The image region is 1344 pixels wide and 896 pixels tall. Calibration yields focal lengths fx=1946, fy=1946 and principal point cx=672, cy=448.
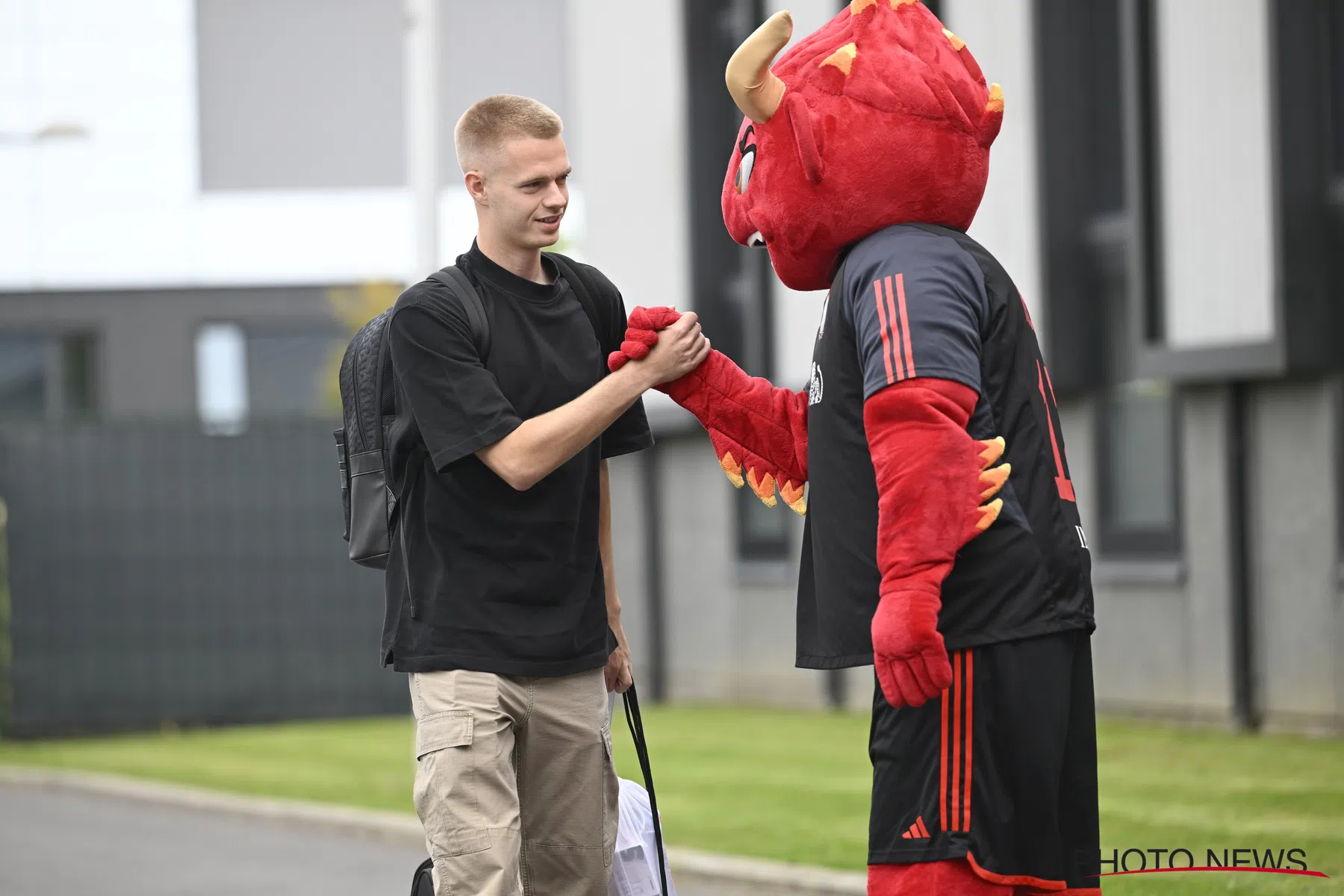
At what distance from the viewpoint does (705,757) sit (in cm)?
1204

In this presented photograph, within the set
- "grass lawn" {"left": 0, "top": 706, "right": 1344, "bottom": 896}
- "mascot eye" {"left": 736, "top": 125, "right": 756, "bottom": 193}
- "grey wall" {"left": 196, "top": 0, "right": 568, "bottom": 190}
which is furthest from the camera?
"grey wall" {"left": 196, "top": 0, "right": 568, "bottom": 190}

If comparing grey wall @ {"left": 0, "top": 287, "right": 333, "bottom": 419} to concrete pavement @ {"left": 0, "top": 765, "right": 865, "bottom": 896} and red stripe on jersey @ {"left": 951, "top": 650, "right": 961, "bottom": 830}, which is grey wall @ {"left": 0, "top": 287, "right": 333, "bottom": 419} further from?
red stripe on jersey @ {"left": 951, "top": 650, "right": 961, "bottom": 830}

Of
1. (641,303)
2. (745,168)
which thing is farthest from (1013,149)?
(745,168)

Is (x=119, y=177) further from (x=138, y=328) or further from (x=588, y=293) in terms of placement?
(x=588, y=293)

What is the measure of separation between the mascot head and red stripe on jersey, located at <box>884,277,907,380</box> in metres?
0.42

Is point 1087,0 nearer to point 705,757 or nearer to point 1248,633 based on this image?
point 1248,633

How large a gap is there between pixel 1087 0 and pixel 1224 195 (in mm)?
2253

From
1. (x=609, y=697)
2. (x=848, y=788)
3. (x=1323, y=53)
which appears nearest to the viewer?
(x=609, y=697)

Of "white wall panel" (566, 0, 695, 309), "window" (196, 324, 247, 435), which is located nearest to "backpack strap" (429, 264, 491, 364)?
"white wall panel" (566, 0, 695, 309)

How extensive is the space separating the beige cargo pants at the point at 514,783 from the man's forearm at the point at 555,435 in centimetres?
51

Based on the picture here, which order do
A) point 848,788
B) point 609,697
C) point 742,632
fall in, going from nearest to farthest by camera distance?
point 609,697, point 848,788, point 742,632

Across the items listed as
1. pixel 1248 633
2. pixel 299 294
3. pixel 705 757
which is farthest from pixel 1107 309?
pixel 299 294

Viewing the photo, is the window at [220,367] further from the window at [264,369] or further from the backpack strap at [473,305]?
the backpack strap at [473,305]

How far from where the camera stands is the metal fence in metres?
16.8
